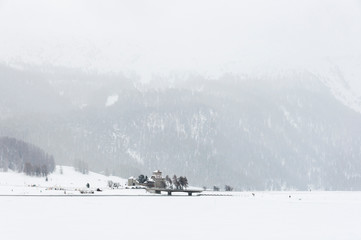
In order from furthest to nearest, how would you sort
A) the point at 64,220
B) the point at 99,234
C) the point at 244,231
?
the point at 64,220 < the point at 244,231 < the point at 99,234

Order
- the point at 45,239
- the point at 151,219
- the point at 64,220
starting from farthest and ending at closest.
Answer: the point at 151,219 < the point at 64,220 < the point at 45,239

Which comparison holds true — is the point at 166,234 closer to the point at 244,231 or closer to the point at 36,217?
the point at 244,231

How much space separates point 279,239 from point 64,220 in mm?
43964

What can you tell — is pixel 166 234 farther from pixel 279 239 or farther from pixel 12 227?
pixel 12 227

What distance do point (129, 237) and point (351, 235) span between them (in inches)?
1281

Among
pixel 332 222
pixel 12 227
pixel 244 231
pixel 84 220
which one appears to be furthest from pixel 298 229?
Result: pixel 12 227

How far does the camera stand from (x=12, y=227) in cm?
9400

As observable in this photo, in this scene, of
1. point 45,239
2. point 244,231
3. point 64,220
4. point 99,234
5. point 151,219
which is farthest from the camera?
point 151,219

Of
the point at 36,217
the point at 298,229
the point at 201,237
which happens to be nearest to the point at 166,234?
the point at 201,237

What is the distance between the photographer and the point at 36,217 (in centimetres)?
11625

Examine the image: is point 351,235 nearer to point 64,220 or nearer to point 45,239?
point 45,239

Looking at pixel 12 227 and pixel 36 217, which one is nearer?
pixel 12 227

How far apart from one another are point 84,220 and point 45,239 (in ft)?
99.0

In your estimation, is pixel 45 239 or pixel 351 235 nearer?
pixel 45 239
